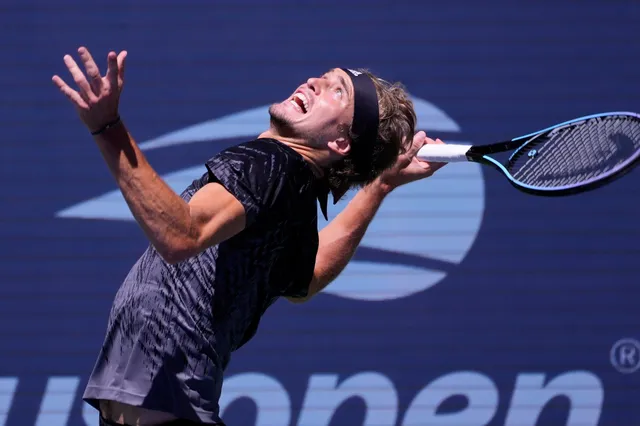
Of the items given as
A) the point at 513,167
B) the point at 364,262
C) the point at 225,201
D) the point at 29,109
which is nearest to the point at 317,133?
the point at 225,201

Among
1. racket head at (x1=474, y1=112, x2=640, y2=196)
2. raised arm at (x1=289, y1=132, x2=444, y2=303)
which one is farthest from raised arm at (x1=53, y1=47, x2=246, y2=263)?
racket head at (x1=474, y1=112, x2=640, y2=196)

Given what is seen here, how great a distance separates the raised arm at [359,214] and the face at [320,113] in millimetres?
485

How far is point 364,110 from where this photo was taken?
271cm

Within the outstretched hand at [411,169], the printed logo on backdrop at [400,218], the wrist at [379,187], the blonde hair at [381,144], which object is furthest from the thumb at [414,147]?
the printed logo on backdrop at [400,218]

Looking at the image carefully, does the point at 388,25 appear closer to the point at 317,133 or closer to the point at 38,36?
the point at 38,36

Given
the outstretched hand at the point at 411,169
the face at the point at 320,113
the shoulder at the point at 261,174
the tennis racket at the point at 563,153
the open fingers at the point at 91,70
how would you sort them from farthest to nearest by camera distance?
the outstretched hand at the point at 411,169 < the tennis racket at the point at 563,153 < the face at the point at 320,113 < the shoulder at the point at 261,174 < the open fingers at the point at 91,70

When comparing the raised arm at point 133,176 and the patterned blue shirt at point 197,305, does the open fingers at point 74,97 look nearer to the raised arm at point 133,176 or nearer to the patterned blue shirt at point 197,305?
the raised arm at point 133,176

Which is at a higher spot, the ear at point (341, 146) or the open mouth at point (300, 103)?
the open mouth at point (300, 103)

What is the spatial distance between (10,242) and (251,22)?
5.69 feet

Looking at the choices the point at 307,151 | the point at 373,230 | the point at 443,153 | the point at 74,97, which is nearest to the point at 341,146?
the point at 307,151

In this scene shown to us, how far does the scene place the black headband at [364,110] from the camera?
2.70m

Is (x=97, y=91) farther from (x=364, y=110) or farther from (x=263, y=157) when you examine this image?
(x=364, y=110)

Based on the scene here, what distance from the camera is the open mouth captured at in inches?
107

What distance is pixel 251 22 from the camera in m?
5.57
